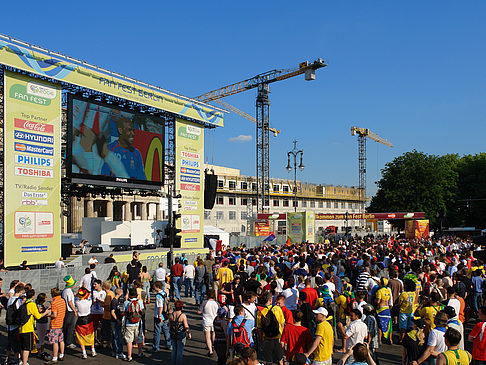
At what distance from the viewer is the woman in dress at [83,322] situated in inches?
394

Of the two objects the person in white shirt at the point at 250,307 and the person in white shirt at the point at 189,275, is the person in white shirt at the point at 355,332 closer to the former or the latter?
the person in white shirt at the point at 250,307

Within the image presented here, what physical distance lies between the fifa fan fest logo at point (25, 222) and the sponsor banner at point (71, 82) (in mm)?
5822

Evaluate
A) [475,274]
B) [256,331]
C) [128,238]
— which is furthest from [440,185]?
[256,331]

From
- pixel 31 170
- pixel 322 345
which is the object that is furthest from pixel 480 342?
pixel 31 170

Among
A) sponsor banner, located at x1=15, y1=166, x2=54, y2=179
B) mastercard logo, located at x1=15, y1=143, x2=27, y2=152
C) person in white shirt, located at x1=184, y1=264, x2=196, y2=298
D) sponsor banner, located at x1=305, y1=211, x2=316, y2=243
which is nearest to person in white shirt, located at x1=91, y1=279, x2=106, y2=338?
person in white shirt, located at x1=184, y1=264, x2=196, y2=298

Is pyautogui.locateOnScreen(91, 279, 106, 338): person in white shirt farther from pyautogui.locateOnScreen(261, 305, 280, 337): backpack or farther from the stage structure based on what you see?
the stage structure

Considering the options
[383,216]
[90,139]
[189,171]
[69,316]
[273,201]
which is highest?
[90,139]

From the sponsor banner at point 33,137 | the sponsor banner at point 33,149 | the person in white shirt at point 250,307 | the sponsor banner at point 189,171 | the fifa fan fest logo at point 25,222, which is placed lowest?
the person in white shirt at point 250,307

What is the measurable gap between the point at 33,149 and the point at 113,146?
20.3 ft

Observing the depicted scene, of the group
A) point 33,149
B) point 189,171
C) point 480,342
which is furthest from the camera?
point 189,171

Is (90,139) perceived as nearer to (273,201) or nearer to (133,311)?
(133,311)

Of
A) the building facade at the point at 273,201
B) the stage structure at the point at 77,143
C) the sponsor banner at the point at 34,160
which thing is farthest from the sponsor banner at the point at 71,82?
the building facade at the point at 273,201

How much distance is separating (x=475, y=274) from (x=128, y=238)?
73.2 feet

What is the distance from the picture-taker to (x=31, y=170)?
21.3 metres
